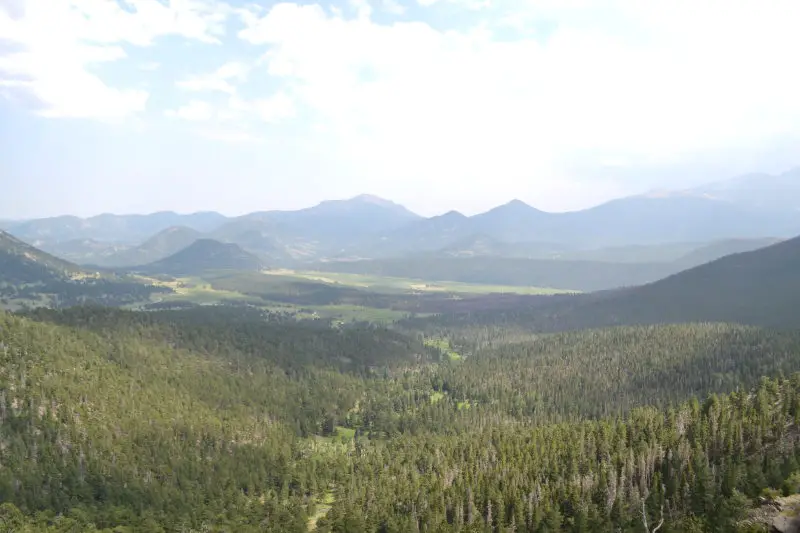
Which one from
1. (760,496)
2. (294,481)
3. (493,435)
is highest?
(760,496)

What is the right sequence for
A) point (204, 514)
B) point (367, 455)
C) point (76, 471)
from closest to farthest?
point (204, 514) < point (76, 471) < point (367, 455)

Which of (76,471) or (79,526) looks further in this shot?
(76,471)

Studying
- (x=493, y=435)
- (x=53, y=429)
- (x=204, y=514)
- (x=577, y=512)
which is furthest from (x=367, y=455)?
(x=53, y=429)

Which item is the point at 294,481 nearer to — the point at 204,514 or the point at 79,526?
the point at 204,514

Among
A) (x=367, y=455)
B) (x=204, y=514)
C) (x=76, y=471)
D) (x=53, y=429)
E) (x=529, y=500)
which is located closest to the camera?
(x=529, y=500)

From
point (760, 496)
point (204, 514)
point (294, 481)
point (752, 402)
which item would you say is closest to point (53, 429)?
point (204, 514)

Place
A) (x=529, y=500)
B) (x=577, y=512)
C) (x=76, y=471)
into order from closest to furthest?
1. (x=577, y=512)
2. (x=529, y=500)
3. (x=76, y=471)

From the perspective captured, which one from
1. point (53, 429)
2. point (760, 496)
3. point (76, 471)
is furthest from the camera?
point (53, 429)

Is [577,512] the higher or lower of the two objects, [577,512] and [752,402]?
the lower

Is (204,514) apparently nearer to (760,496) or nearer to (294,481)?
(294,481)
